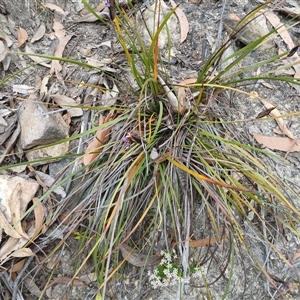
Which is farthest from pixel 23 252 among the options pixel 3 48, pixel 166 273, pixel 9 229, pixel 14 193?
pixel 3 48

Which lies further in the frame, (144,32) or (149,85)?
(144,32)

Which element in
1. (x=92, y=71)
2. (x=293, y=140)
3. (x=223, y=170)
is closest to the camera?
(x=223, y=170)

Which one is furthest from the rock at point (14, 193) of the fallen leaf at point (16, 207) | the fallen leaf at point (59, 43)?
the fallen leaf at point (59, 43)

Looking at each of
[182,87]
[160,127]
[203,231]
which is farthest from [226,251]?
[182,87]

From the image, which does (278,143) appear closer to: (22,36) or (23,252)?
(23,252)

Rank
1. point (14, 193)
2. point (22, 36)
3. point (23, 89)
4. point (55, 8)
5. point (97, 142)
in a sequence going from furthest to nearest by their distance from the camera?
point (55, 8) → point (22, 36) → point (23, 89) → point (97, 142) → point (14, 193)

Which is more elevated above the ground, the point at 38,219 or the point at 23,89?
the point at 23,89

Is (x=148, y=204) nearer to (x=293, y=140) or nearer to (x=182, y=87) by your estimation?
(x=182, y=87)
